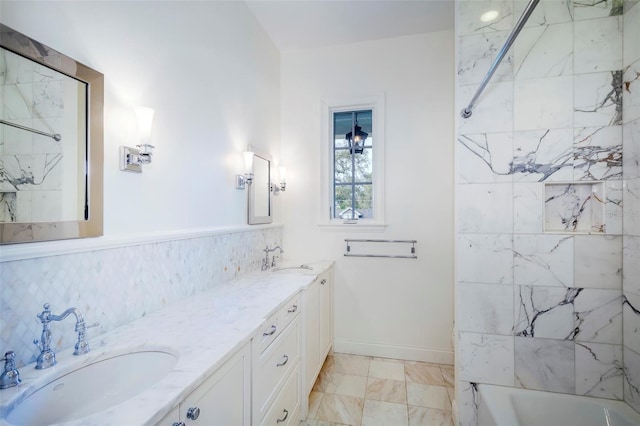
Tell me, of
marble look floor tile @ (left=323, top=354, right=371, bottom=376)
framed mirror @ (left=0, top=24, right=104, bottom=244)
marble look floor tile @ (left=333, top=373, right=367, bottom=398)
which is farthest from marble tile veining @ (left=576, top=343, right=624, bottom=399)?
framed mirror @ (left=0, top=24, right=104, bottom=244)

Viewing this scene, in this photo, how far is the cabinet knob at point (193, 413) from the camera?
0.80m

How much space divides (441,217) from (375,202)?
609 mm

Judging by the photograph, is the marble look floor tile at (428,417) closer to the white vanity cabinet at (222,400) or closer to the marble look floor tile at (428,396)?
the marble look floor tile at (428,396)

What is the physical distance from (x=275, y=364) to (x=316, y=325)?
0.77m

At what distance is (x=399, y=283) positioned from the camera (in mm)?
2711

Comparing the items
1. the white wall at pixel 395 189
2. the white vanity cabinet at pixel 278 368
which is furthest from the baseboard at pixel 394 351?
the white vanity cabinet at pixel 278 368

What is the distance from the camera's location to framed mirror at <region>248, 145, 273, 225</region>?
7.67 ft

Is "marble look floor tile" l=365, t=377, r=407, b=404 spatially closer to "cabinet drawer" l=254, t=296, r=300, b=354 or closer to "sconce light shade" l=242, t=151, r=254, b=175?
"cabinet drawer" l=254, t=296, r=300, b=354

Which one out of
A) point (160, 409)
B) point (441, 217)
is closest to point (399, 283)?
point (441, 217)

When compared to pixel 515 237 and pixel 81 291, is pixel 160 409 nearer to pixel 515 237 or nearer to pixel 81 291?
pixel 81 291

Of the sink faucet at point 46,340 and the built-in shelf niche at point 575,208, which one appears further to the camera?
the built-in shelf niche at point 575,208

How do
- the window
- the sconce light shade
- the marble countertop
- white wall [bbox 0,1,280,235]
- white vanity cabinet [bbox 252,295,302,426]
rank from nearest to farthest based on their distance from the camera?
the marble countertop < white wall [bbox 0,1,280,235] < white vanity cabinet [bbox 252,295,302,426] < the sconce light shade < the window

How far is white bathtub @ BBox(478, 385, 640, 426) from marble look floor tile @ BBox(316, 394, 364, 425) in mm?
768

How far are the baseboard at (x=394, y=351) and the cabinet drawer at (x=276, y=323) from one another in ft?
4.23
